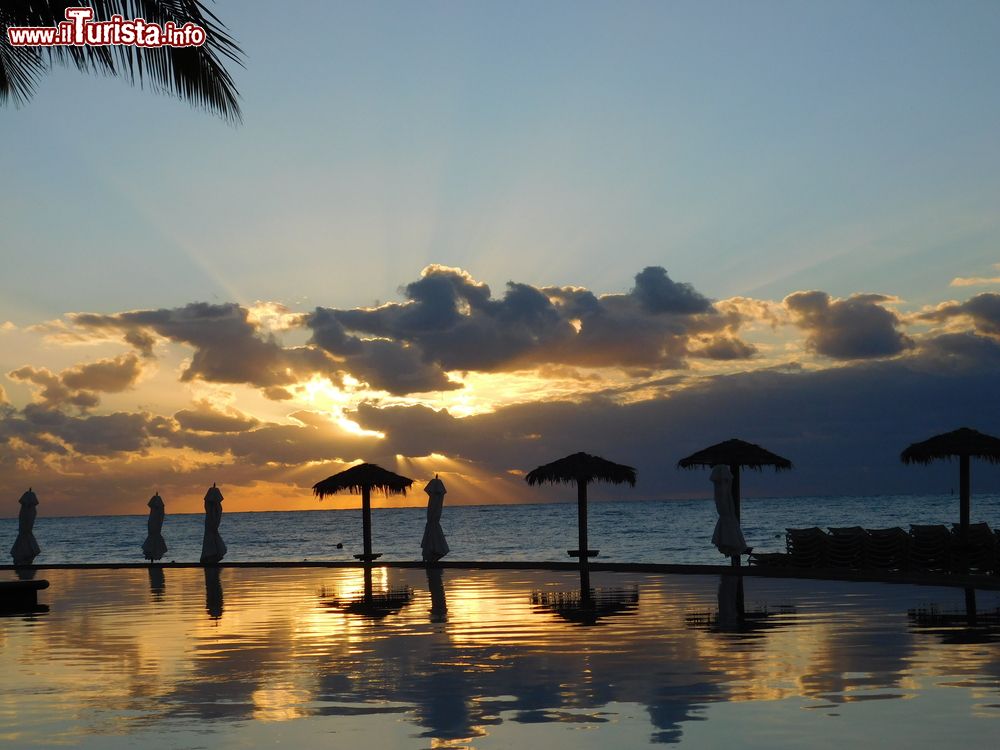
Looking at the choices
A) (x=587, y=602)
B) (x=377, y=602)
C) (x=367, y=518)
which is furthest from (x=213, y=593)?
(x=367, y=518)

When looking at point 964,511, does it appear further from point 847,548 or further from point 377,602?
point 377,602

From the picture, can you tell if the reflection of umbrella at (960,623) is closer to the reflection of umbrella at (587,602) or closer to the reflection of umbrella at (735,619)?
the reflection of umbrella at (735,619)

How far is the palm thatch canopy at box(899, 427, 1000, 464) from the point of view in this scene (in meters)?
23.1

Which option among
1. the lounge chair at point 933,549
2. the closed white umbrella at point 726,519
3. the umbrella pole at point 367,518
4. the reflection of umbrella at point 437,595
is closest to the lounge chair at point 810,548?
the closed white umbrella at point 726,519

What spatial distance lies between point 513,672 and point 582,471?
54.6ft

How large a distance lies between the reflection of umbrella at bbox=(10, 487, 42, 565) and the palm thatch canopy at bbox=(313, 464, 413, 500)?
292 inches

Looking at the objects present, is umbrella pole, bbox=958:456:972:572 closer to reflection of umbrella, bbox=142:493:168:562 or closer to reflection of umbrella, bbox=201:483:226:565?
reflection of umbrella, bbox=201:483:226:565

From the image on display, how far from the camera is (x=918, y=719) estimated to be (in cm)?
815

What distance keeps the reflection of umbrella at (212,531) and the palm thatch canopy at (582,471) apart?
321 inches

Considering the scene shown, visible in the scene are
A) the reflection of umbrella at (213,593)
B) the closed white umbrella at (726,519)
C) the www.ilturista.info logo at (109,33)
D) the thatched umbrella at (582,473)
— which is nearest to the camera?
the www.ilturista.info logo at (109,33)

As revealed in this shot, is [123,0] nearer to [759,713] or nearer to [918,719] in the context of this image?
[759,713]

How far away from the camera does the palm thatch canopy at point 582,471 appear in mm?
27234

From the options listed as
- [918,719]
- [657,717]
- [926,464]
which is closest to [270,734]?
[657,717]

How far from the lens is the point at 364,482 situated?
3048 centimetres
